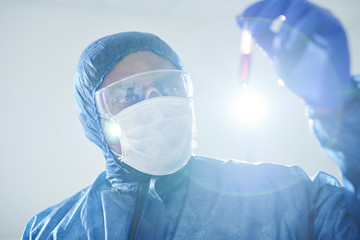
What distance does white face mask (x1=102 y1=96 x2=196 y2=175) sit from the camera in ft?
2.73

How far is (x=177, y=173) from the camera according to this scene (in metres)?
0.88

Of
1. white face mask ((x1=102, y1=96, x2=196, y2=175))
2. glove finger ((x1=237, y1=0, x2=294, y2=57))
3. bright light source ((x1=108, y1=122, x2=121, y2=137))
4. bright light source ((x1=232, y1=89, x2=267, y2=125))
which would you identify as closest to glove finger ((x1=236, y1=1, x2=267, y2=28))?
glove finger ((x1=237, y1=0, x2=294, y2=57))

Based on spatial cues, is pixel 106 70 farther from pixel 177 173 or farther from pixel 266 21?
pixel 266 21

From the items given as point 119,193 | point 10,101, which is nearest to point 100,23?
point 10,101

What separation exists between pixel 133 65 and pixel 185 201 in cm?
47

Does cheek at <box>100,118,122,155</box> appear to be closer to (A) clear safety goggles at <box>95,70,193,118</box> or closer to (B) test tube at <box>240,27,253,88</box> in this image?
(A) clear safety goggles at <box>95,70,193,118</box>

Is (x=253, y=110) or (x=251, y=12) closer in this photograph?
(x=251, y=12)

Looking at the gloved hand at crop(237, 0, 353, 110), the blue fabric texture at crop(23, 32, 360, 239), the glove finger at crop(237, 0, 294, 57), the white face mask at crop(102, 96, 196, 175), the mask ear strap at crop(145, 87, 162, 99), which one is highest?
the glove finger at crop(237, 0, 294, 57)

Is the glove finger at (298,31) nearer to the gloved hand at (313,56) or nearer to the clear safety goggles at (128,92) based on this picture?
the gloved hand at (313,56)

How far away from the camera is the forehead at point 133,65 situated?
2.98 feet

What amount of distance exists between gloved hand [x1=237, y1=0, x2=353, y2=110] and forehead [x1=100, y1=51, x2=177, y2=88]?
49 centimetres

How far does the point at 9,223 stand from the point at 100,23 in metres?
2.07

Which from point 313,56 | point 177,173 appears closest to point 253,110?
point 177,173

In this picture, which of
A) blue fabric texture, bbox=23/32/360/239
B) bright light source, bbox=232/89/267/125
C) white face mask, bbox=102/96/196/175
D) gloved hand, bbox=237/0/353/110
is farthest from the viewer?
bright light source, bbox=232/89/267/125
